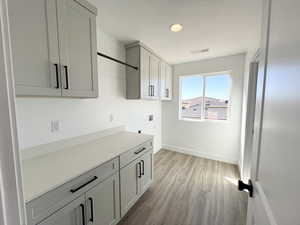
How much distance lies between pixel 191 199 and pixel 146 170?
30.6 inches

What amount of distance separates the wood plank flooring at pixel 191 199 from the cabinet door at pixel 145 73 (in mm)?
1594

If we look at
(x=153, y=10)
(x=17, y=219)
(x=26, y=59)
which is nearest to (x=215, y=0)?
(x=153, y=10)

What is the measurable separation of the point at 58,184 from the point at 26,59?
3.04ft

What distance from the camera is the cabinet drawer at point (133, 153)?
1.51 meters

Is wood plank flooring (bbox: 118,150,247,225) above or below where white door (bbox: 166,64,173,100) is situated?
below

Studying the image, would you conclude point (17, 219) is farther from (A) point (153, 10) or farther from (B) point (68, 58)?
Answer: (A) point (153, 10)

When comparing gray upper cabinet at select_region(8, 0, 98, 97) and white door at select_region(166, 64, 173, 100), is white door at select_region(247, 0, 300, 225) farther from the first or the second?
white door at select_region(166, 64, 173, 100)

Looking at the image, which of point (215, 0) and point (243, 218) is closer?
point (215, 0)

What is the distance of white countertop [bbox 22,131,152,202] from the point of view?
0.89 meters

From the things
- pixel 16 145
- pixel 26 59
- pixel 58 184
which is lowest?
pixel 58 184

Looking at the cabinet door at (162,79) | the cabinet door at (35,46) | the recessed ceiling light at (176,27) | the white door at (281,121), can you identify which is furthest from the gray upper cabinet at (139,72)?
the white door at (281,121)

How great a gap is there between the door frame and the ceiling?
1.45 metres

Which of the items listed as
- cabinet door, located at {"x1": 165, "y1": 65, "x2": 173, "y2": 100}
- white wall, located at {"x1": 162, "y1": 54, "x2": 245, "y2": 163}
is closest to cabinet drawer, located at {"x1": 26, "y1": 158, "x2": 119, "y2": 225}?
cabinet door, located at {"x1": 165, "y1": 65, "x2": 173, "y2": 100}

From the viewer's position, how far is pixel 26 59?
0.99 m
